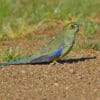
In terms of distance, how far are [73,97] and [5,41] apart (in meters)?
4.90

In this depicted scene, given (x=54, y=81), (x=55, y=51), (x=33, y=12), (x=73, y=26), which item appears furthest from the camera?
(x=33, y=12)

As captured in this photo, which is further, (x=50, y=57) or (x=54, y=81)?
(x=50, y=57)

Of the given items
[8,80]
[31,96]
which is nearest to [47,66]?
[8,80]

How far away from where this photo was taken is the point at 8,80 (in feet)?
26.1

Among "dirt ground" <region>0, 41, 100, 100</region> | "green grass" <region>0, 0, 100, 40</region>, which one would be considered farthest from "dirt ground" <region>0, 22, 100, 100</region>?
"green grass" <region>0, 0, 100, 40</region>

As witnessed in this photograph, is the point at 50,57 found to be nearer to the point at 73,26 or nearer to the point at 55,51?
the point at 55,51

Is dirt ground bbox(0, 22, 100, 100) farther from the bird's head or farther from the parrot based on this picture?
the bird's head

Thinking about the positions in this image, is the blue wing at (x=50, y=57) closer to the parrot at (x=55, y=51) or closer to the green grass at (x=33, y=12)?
the parrot at (x=55, y=51)

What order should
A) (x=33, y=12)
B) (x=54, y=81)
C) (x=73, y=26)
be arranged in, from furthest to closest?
(x=33, y=12) < (x=73, y=26) < (x=54, y=81)

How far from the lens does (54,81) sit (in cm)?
791

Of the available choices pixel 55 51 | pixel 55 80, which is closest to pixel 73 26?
pixel 55 51

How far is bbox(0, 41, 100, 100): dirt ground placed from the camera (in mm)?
7195

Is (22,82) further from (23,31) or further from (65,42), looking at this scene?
(23,31)

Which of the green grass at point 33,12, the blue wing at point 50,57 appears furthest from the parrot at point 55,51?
the green grass at point 33,12
